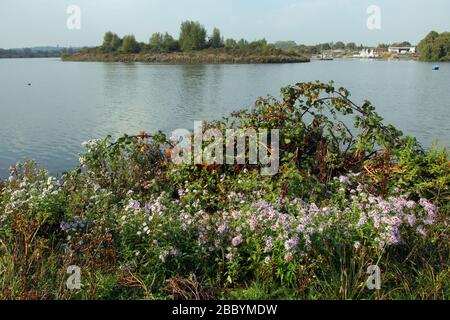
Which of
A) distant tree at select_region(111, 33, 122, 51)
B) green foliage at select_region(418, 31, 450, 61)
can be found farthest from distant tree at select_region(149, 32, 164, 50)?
green foliage at select_region(418, 31, 450, 61)

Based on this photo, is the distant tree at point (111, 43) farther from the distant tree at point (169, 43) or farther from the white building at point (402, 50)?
the white building at point (402, 50)

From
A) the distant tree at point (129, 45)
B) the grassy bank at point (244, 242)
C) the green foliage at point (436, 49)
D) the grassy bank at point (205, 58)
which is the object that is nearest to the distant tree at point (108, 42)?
the distant tree at point (129, 45)

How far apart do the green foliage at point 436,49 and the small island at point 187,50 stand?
2756 centimetres

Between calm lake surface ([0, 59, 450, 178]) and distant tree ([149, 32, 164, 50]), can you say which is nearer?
calm lake surface ([0, 59, 450, 178])

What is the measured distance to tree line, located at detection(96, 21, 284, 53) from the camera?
363 ft

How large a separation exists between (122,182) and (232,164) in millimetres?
1527

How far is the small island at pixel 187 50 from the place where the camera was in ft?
303

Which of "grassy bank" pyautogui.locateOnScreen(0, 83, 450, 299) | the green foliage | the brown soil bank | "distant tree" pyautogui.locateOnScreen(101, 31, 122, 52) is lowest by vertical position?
"grassy bank" pyautogui.locateOnScreen(0, 83, 450, 299)

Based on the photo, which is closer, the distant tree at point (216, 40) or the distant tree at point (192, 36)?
the distant tree at point (192, 36)

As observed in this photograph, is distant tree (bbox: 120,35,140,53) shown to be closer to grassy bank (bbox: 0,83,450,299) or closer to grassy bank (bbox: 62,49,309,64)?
grassy bank (bbox: 62,49,309,64)

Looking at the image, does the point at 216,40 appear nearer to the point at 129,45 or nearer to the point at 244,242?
the point at 129,45

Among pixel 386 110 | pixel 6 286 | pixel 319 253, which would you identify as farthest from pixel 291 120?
pixel 386 110

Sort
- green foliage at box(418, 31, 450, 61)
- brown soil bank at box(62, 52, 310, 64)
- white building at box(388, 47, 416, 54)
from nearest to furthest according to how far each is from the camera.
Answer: brown soil bank at box(62, 52, 310, 64)
green foliage at box(418, 31, 450, 61)
white building at box(388, 47, 416, 54)

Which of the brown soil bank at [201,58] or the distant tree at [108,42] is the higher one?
the distant tree at [108,42]
